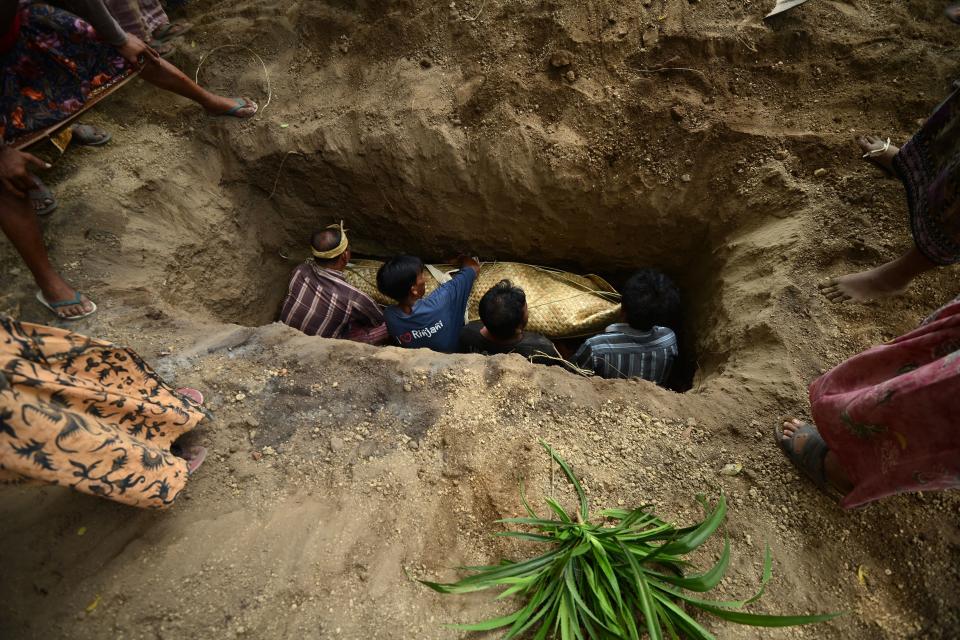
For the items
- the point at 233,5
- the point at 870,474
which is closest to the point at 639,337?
the point at 870,474

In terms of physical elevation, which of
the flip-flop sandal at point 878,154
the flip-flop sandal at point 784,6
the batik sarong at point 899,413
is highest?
the flip-flop sandal at point 784,6

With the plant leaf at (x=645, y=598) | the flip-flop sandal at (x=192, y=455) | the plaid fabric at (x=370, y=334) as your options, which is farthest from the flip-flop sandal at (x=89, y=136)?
the plant leaf at (x=645, y=598)

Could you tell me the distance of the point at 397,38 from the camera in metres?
2.60

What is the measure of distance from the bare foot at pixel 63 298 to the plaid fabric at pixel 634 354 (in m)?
2.08

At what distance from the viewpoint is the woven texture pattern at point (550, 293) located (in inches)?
100

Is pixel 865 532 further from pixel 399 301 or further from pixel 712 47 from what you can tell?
pixel 712 47

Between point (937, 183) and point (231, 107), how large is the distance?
9.75 feet

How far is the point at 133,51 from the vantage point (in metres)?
2.09

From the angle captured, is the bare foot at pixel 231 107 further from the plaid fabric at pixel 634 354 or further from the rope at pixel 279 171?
the plaid fabric at pixel 634 354

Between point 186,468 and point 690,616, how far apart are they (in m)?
1.47

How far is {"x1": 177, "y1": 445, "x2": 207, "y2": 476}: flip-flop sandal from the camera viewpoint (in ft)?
4.99

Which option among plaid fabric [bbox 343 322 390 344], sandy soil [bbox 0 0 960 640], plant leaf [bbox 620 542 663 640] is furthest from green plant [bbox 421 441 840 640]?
plaid fabric [bbox 343 322 390 344]

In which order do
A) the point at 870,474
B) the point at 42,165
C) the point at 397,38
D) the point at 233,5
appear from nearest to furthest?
the point at 870,474 < the point at 42,165 < the point at 397,38 < the point at 233,5

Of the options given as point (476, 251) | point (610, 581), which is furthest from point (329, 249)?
point (610, 581)
